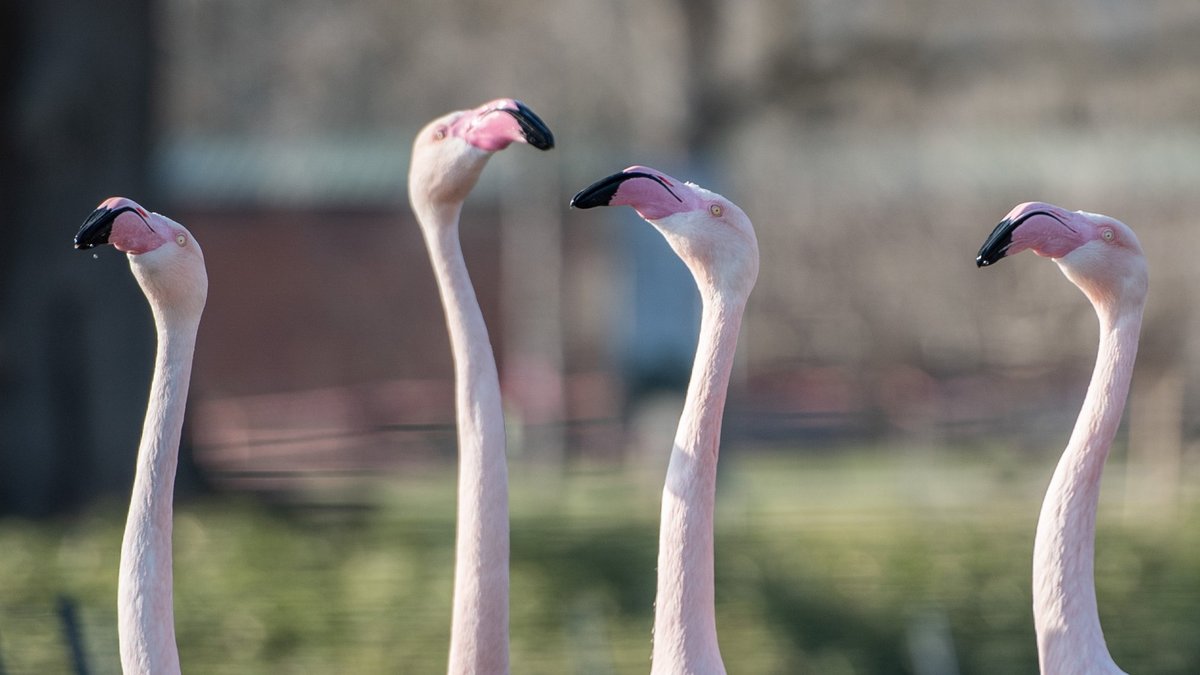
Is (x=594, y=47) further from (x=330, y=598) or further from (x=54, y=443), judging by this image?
(x=330, y=598)

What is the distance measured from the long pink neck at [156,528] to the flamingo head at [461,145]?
740mm

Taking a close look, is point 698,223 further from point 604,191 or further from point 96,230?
point 96,230

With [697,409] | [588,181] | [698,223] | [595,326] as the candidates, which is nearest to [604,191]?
[698,223]

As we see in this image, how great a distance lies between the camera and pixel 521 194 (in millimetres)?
23031

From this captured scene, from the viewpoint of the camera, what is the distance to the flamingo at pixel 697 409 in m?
3.74

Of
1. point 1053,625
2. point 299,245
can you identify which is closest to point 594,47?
point 299,245

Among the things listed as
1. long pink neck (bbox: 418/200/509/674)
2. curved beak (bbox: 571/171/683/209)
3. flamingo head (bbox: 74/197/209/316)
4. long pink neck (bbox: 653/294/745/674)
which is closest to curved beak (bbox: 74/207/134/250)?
flamingo head (bbox: 74/197/209/316)

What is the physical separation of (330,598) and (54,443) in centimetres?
365

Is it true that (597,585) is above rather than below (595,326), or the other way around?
above

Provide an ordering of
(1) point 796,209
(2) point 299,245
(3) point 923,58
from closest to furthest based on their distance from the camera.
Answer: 1. (3) point 923,58
2. (2) point 299,245
3. (1) point 796,209

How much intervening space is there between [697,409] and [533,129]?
30.0 inches

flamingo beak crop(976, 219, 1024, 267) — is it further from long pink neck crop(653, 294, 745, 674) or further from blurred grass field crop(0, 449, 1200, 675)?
blurred grass field crop(0, 449, 1200, 675)

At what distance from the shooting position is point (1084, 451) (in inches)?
150

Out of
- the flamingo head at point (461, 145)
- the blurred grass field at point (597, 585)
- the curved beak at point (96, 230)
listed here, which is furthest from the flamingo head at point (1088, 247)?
the blurred grass field at point (597, 585)
